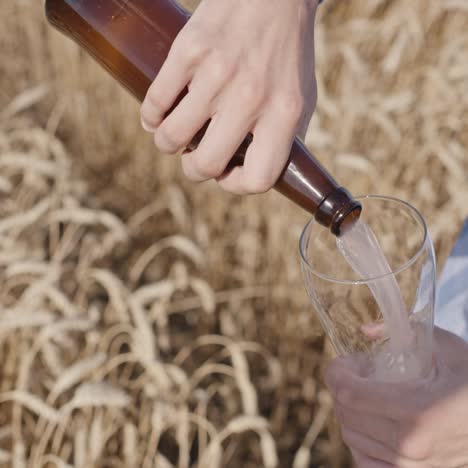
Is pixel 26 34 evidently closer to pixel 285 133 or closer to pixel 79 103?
pixel 79 103

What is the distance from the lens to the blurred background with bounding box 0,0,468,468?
125 cm

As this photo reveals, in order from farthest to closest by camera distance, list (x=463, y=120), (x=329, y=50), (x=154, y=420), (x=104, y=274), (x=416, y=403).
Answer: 1. (x=329, y=50)
2. (x=463, y=120)
3. (x=104, y=274)
4. (x=154, y=420)
5. (x=416, y=403)

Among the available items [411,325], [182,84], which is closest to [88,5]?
[182,84]

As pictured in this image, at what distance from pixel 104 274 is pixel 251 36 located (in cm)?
76

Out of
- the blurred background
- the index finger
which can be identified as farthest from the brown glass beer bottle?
the blurred background

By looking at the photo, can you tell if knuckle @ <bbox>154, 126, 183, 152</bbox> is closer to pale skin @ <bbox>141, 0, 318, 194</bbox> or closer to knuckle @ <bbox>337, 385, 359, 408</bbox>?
pale skin @ <bbox>141, 0, 318, 194</bbox>

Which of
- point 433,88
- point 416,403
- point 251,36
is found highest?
point 251,36

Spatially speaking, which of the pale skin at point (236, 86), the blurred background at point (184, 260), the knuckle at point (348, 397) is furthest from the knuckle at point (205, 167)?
the blurred background at point (184, 260)

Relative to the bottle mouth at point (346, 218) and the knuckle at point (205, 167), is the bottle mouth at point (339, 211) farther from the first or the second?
the knuckle at point (205, 167)

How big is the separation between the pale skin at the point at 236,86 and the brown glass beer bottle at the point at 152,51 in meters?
→ 0.07

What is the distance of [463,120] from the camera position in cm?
169

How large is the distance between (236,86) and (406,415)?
31 cm

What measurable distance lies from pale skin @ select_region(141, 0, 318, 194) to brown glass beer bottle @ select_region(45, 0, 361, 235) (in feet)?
0.23

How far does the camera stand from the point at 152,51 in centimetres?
74
